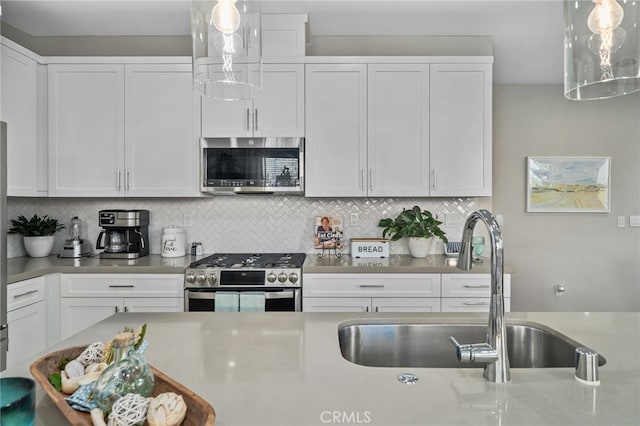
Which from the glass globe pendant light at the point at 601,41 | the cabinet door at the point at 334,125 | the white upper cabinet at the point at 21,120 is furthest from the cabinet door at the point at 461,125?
the white upper cabinet at the point at 21,120

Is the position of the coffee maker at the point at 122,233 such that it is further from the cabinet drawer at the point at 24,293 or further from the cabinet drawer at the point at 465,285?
the cabinet drawer at the point at 465,285

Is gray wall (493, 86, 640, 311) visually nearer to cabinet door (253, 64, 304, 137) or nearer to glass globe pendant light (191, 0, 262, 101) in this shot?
cabinet door (253, 64, 304, 137)

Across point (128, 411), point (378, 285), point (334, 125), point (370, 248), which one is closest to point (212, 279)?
point (378, 285)

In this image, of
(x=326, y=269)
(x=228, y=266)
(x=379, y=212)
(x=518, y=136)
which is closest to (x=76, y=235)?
(x=228, y=266)

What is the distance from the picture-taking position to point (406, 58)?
3.10 meters

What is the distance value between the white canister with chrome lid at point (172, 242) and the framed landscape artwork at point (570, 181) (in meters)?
3.33

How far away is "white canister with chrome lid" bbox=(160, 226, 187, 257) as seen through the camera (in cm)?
317

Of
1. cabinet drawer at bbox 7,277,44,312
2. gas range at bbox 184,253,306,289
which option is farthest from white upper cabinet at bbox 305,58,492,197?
cabinet drawer at bbox 7,277,44,312

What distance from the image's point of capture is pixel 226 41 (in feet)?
4.00

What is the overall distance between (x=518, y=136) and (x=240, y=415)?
4.02 metres

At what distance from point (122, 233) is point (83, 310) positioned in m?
0.63

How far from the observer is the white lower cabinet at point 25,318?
7.94ft

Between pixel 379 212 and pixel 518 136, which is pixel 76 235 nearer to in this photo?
pixel 379 212

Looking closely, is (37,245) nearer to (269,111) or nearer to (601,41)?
(269,111)
